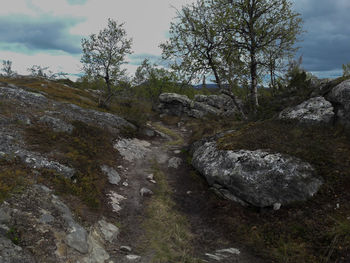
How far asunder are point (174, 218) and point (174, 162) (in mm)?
7266

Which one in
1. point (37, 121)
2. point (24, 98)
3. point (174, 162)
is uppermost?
point (24, 98)

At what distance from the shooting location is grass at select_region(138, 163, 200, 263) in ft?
22.3

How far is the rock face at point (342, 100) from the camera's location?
36.3 ft

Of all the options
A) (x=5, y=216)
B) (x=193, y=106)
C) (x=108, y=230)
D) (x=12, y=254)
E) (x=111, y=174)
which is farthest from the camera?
(x=193, y=106)

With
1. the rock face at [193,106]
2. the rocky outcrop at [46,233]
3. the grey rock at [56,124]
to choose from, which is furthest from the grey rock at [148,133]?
the rock face at [193,106]

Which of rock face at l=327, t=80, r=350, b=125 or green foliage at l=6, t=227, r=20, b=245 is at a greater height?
rock face at l=327, t=80, r=350, b=125

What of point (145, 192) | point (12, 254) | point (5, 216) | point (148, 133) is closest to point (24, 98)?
point (148, 133)

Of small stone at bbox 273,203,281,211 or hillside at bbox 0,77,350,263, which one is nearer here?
hillside at bbox 0,77,350,263

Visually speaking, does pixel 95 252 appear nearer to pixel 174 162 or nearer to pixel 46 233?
pixel 46 233

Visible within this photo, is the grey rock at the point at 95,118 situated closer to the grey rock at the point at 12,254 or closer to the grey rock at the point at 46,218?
the grey rock at the point at 46,218

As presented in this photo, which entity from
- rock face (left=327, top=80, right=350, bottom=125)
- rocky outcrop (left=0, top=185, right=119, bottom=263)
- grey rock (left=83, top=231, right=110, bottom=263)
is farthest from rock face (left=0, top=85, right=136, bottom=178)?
rock face (left=327, top=80, right=350, bottom=125)

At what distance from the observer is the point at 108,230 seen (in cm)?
811

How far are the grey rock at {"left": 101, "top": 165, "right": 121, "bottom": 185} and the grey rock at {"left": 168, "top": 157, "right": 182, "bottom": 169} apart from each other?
15.0 ft

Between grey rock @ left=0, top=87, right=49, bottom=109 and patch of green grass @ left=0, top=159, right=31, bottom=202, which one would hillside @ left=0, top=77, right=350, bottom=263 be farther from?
grey rock @ left=0, top=87, right=49, bottom=109
